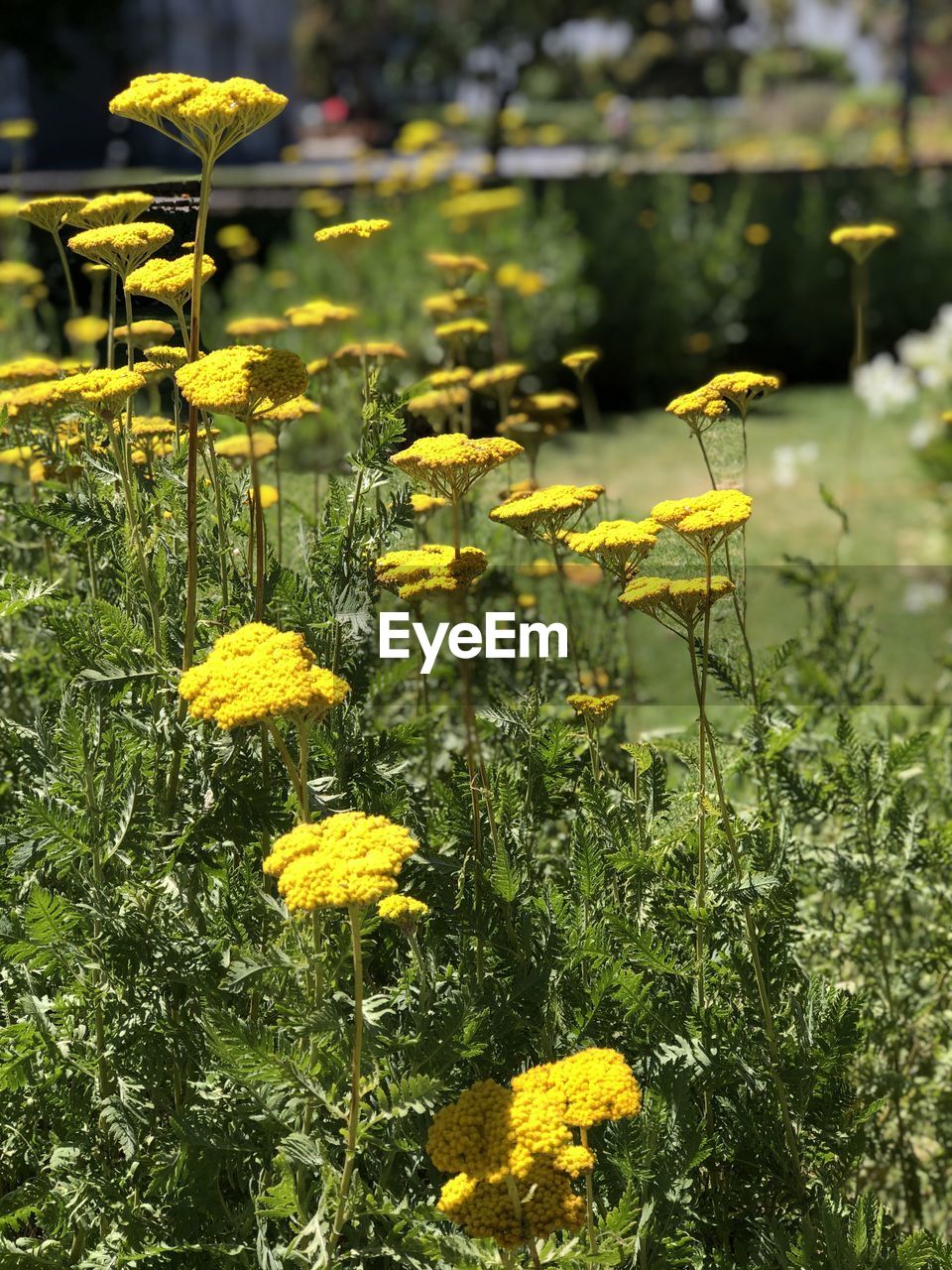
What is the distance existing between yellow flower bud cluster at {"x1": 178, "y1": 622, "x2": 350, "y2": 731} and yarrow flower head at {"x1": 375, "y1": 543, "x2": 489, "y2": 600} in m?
0.28

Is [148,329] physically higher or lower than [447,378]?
higher

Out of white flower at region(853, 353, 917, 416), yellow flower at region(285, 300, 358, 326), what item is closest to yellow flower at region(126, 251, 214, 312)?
yellow flower at region(285, 300, 358, 326)

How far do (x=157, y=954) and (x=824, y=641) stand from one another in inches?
64.5

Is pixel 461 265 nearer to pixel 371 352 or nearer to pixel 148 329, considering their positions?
pixel 371 352

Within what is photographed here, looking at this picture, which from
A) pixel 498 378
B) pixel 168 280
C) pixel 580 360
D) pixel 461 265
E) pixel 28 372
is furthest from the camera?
pixel 461 265

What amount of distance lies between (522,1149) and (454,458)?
0.72 metres

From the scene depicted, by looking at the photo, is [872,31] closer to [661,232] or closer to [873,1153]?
[661,232]

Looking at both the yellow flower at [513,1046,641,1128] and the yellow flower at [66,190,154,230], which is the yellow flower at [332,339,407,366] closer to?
the yellow flower at [66,190,154,230]

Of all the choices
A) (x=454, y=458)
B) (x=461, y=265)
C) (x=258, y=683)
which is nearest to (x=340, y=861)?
(x=258, y=683)

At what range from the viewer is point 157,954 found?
171 centimetres

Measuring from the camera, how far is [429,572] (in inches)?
72.5

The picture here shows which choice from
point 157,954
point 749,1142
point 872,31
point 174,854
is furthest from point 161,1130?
point 872,31

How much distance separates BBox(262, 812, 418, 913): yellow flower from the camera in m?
1.30

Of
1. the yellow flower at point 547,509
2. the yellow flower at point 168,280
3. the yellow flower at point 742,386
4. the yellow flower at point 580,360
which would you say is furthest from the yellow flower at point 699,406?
the yellow flower at point 168,280
